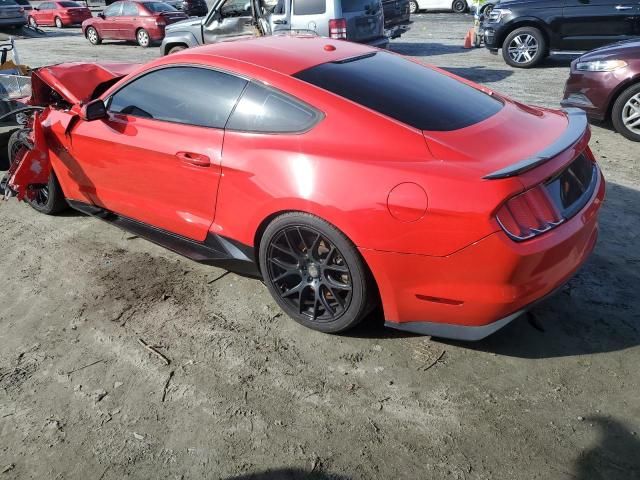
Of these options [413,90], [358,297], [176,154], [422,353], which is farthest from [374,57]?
[422,353]

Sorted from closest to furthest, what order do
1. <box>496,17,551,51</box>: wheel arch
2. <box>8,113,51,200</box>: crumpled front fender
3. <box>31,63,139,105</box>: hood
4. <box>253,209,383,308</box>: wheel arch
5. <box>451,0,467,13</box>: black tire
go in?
<box>253,209,383,308</box>: wheel arch → <box>8,113,51,200</box>: crumpled front fender → <box>31,63,139,105</box>: hood → <box>496,17,551,51</box>: wheel arch → <box>451,0,467,13</box>: black tire

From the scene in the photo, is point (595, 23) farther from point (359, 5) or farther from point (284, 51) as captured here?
point (284, 51)

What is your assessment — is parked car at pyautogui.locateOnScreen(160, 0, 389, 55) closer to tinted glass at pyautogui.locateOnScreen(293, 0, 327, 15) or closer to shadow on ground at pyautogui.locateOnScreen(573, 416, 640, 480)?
tinted glass at pyautogui.locateOnScreen(293, 0, 327, 15)

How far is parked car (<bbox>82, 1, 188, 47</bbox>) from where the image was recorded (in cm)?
1861

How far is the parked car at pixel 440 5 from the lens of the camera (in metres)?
23.3

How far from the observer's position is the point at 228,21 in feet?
35.6

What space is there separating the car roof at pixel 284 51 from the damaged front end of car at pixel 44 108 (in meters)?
1.25

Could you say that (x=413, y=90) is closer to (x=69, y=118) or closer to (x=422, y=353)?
(x=422, y=353)

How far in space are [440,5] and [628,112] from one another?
19.4m

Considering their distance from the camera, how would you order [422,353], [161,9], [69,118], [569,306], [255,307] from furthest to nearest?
[161,9]
[69,118]
[255,307]
[569,306]
[422,353]

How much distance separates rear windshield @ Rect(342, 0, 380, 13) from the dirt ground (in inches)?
291

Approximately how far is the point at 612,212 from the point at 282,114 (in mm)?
2998

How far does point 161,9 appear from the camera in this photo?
63.0ft

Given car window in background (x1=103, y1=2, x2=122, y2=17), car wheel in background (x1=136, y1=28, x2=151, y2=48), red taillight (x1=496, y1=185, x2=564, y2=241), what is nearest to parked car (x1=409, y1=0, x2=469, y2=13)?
car wheel in background (x1=136, y1=28, x2=151, y2=48)
